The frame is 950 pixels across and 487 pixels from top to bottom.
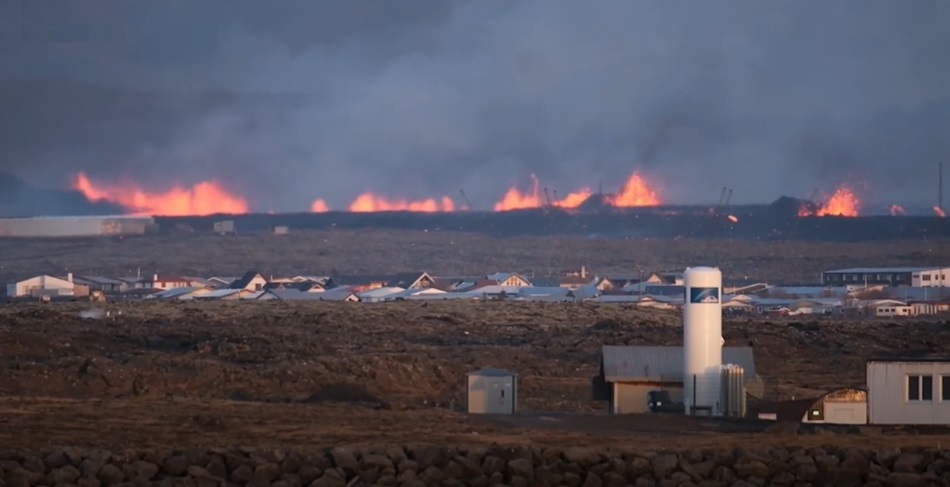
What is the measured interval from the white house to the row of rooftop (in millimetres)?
56

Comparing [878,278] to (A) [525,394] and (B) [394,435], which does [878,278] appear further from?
(B) [394,435]

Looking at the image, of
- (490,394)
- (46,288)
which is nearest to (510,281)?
(46,288)

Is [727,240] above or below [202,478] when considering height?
above

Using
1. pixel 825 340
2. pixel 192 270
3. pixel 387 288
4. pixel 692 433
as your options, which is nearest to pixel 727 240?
pixel 192 270

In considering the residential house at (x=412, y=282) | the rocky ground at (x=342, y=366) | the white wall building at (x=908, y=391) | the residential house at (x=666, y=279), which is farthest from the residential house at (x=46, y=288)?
the white wall building at (x=908, y=391)

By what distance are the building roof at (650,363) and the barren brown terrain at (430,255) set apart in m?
83.5

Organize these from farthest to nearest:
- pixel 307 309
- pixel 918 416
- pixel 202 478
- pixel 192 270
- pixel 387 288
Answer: pixel 192 270 → pixel 387 288 → pixel 307 309 → pixel 918 416 → pixel 202 478

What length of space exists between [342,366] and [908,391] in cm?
1602

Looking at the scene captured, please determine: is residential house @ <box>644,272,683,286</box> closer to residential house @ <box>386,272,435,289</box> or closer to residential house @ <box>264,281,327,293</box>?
residential house @ <box>386,272,435,289</box>

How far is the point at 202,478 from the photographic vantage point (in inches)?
789

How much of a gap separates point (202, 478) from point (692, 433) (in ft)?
25.8

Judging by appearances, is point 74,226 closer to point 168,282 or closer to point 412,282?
point 168,282

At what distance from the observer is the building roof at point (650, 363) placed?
30.2 metres

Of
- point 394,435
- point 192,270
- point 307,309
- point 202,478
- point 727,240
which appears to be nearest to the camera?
point 202,478
